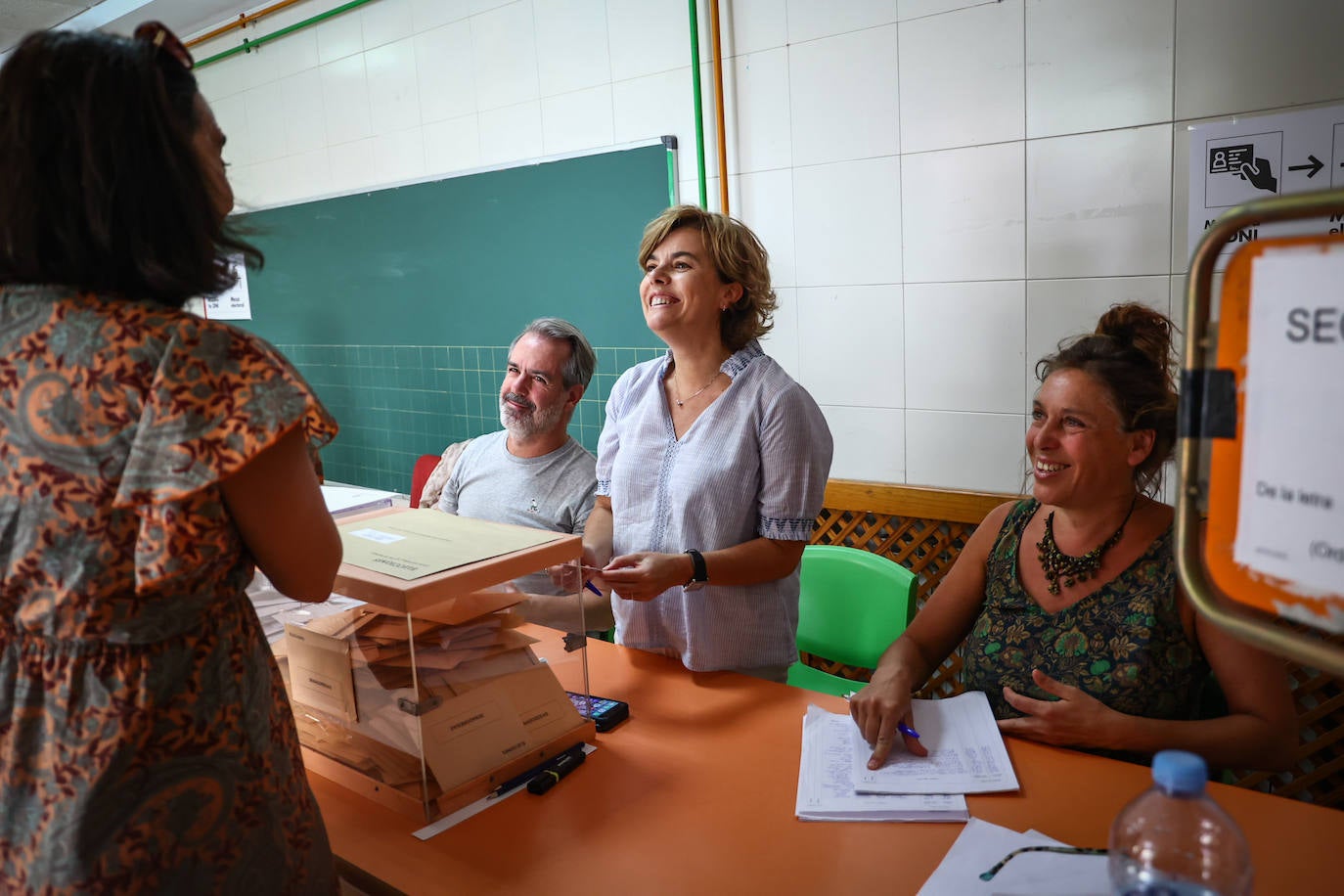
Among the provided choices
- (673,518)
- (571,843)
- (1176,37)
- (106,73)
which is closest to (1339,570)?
(571,843)

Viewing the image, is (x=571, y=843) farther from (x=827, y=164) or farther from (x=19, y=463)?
(x=827, y=164)

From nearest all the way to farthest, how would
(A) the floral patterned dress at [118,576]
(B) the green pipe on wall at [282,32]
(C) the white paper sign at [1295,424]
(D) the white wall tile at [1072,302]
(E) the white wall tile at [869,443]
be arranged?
(C) the white paper sign at [1295,424], (A) the floral patterned dress at [118,576], (D) the white wall tile at [1072,302], (E) the white wall tile at [869,443], (B) the green pipe on wall at [282,32]

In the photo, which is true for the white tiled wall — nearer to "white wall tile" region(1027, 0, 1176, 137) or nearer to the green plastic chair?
"white wall tile" region(1027, 0, 1176, 137)

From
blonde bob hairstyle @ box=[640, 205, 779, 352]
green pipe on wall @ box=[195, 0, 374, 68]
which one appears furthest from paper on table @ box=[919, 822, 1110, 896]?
green pipe on wall @ box=[195, 0, 374, 68]

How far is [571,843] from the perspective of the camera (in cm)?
114

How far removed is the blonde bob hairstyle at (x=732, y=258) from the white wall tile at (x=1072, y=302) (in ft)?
Result: 2.88

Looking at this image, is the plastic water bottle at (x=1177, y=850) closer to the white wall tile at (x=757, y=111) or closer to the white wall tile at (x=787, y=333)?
the white wall tile at (x=787, y=333)

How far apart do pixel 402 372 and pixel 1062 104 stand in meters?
2.93

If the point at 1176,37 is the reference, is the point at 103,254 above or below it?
below

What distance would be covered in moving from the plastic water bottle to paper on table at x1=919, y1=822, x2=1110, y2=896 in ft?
0.68

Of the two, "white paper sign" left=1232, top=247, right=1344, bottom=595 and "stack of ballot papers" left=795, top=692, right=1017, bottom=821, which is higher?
"white paper sign" left=1232, top=247, right=1344, bottom=595

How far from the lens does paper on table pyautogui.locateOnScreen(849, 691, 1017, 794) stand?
1.22 m

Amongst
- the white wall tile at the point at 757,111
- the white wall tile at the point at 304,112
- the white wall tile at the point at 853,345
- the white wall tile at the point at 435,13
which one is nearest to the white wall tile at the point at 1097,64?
the white wall tile at the point at 853,345

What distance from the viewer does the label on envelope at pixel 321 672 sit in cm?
130
